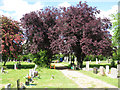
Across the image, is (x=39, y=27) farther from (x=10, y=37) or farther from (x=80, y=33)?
(x=80, y=33)

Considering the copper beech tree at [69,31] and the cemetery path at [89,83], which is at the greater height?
the copper beech tree at [69,31]

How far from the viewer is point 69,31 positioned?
1116 inches

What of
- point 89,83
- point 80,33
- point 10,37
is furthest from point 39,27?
point 89,83

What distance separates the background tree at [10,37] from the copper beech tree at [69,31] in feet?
6.12

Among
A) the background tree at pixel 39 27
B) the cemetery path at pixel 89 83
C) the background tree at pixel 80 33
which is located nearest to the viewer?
the cemetery path at pixel 89 83

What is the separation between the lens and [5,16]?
3164cm

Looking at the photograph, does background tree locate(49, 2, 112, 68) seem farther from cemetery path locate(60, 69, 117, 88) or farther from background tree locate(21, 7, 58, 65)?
cemetery path locate(60, 69, 117, 88)

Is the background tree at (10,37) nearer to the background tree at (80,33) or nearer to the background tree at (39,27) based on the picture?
the background tree at (39,27)

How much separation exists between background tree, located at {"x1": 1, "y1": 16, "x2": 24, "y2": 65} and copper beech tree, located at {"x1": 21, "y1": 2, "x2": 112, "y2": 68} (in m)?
1.87

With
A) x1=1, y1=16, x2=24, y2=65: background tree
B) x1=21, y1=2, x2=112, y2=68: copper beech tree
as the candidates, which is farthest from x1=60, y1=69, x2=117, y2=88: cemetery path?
x1=1, y1=16, x2=24, y2=65: background tree

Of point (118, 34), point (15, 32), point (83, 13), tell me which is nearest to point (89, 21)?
point (83, 13)

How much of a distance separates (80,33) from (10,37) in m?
12.0

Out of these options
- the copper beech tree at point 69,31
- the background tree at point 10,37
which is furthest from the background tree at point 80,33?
the background tree at point 10,37

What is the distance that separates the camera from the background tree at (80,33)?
27781mm
